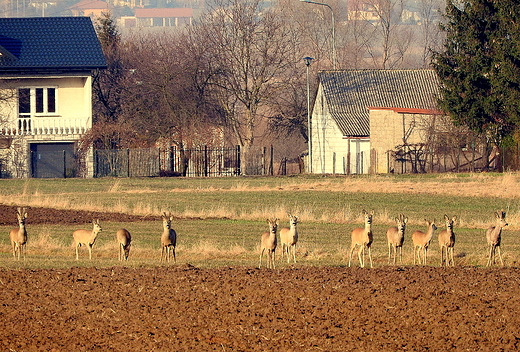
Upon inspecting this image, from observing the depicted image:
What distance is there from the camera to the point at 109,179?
→ 58.4 meters

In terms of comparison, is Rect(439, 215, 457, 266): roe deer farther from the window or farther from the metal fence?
the window

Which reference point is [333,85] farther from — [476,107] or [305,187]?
[305,187]

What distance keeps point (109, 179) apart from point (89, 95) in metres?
8.02

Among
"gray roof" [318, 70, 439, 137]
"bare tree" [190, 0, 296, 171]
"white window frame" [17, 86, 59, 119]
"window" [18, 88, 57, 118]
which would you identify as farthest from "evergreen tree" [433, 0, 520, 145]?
"window" [18, 88, 57, 118]

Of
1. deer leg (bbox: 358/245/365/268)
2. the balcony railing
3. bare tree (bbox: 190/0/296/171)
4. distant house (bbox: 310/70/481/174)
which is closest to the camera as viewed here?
deer leg (bbox: 358/245/365/268)

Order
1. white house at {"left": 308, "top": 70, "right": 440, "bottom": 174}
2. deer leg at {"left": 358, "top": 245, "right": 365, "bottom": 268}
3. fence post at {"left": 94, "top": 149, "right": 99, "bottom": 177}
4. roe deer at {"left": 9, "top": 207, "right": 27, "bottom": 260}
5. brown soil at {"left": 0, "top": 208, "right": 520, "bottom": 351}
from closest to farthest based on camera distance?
brown soil at {"left": 0, "top": 208, "right": 520, "bottom": 351}
deer leg at {"left": 358, "top": 245, "right": 365, "bottom": 268}
roe deer at {"left": 9, "top": 207, "right": 27, "bottom": 260}
fence post at {"left": 94, "top": 149, "right": 99, "bottom": 177}
white house at {"left": 308, "top": 70, "right": 440, "bottom": 174}

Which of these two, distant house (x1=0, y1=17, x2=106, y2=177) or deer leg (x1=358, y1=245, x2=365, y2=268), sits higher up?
distant house (x1=0, y1=17, x2=106, y2=177)

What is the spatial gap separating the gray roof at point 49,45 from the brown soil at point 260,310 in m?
44.2

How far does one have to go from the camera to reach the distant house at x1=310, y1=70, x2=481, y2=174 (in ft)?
206

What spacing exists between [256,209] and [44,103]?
95.6ft

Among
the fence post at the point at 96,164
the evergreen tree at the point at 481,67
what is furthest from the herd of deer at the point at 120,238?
the fence post at the point at 96,164

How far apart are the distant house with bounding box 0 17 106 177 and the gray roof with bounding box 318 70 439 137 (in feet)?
62.4

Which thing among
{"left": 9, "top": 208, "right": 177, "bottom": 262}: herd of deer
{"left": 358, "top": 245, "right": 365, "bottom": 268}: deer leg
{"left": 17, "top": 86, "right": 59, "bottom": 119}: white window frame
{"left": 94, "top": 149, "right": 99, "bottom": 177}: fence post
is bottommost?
{"left": 358, "top": 245, "right": 365, "bottom": 268}: deer leg

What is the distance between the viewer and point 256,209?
38.7 m
